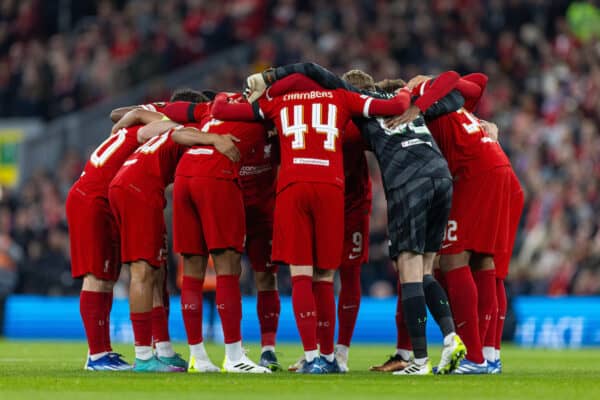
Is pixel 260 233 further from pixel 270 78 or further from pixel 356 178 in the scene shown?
pixel 270 78

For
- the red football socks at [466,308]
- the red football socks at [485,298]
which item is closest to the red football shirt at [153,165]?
the red football socks at [466,308]

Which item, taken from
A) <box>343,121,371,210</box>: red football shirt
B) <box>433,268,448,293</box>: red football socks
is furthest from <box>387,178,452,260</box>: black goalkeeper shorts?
<box>343,121,371,210</box>: red football shirt

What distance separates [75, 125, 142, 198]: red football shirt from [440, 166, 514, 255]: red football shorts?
3094 mm

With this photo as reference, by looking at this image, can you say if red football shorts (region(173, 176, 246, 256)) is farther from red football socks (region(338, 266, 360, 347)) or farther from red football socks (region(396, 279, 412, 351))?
red football socks (region(396, 279, 412, 351))

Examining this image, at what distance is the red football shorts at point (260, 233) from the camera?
43.1 ft

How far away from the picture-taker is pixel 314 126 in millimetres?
11859

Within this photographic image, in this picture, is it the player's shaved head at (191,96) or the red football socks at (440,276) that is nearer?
the red football socks at (440,276)

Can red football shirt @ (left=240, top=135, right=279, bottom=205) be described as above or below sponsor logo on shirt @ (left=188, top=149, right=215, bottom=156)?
below

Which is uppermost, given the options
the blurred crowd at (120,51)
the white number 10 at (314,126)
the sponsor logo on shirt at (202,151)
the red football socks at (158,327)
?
the blurred crowd at (120,51)

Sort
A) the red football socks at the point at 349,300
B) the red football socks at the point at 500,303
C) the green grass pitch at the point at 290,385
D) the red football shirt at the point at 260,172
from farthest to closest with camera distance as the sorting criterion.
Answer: the red football socks at the point at 349,300 < the red football socks at the point at 500,303 < the red football shirt at the point at 260,172 < the green grass pitch at the point at 290,385

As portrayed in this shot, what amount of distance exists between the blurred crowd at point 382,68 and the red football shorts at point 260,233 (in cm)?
963

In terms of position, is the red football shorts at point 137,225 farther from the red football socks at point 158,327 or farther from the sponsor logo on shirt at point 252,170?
the sponsor logo on shirt at point 252,170

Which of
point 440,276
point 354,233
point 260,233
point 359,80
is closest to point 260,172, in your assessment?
point 260,233

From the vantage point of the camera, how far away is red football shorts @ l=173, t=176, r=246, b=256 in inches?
480
